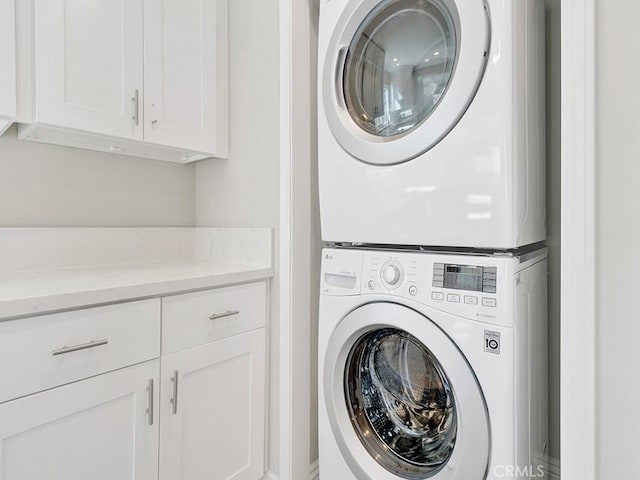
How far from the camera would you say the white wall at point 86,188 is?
1.38 metres

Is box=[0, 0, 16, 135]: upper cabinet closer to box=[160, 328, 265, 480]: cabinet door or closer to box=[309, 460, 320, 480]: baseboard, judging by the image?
box=[160, 328, 265, 480]: cabinet door

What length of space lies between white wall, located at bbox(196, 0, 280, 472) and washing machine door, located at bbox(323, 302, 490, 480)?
1.33ft

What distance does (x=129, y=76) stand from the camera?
4.56 ft

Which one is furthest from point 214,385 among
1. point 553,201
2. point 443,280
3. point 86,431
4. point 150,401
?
point 553,201

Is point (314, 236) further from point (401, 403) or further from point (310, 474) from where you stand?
point (310, 474)

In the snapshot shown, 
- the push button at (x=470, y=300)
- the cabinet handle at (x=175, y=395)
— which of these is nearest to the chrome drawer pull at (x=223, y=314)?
the cabinet handle at (x=175, y=395)

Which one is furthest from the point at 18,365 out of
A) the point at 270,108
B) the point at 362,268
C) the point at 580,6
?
the point at 580,6

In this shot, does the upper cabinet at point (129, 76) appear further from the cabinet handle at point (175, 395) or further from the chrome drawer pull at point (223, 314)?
the cabinet handle at point (175, 395)

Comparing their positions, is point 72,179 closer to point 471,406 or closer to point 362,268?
point 362,268

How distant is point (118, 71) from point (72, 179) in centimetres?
52

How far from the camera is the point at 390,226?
3.49 ft

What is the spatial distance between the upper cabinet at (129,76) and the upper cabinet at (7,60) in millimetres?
35

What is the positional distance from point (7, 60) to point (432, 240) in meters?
1.41

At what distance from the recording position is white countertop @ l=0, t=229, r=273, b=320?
3.12 feet
